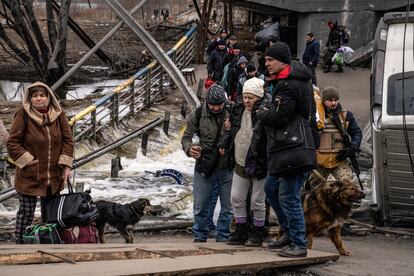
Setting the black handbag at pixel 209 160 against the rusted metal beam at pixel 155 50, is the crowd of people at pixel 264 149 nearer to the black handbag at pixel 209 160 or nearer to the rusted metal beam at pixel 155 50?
the black handbag at pixel 209 160

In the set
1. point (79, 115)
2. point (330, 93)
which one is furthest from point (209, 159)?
point (79, 115)

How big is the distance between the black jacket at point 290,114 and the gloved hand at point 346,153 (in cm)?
269

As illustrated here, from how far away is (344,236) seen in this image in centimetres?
980

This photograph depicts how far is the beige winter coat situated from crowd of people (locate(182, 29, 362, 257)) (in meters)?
1.28

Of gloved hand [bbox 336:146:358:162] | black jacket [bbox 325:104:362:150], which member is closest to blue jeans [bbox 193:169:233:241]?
gloved hand [bbox 336:146:358:162]

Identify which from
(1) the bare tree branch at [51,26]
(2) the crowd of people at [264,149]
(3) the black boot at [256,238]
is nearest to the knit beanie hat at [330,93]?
(2) the crowd of people at [264,149]

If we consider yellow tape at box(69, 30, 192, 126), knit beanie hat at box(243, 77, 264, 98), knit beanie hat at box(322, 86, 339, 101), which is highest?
knit beanie hat at box(243, 77, 264, 98)

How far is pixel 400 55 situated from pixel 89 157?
5.79m

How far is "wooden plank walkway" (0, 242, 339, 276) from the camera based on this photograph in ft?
18.6

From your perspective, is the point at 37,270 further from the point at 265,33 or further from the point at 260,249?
the point at 265,33

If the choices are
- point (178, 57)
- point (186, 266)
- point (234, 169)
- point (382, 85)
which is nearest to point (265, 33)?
point (178, 57)

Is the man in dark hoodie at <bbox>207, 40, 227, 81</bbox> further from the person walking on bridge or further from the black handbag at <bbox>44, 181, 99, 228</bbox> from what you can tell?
the black handbag at <bbox>44, 181, 99, 228</bbox>

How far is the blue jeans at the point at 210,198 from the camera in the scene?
799 cm

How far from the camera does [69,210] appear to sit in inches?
281
